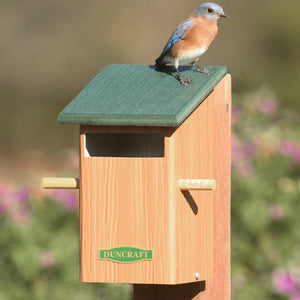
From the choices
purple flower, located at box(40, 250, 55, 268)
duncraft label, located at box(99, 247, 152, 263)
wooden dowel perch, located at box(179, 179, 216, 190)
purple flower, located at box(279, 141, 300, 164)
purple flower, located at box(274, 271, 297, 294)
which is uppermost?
purple flower, located at box(279, 141, 300, 164)

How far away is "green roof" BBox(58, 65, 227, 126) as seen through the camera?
13.0 ft

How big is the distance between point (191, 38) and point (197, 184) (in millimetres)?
898

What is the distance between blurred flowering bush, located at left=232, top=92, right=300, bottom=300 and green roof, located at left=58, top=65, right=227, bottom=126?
255 cm

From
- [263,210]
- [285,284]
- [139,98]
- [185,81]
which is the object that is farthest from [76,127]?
[139,98]

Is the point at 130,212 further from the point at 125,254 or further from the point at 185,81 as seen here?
the point at 185,81

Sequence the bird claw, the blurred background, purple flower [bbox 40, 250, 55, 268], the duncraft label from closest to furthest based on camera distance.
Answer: the duncraft label < the bird claw < purple flower [bbox 40, 250, 55, 268] < the blurred background

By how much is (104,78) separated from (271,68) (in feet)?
30.1

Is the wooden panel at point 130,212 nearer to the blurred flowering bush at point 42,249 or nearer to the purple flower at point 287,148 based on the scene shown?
the blurred flowering bush at point 42,249

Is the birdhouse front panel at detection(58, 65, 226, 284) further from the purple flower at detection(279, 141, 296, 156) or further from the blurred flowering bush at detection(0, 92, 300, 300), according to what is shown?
the purple flower at detection(279, 141, 296, 156)

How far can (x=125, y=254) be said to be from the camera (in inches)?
160

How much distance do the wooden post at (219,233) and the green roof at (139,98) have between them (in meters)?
0.16

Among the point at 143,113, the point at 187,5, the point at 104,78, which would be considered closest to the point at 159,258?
the point at 143,113

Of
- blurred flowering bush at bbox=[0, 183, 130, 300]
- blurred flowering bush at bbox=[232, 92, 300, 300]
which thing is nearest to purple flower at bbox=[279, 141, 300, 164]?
blurred flowering bush at bbox=[232, 92, 300, 300]

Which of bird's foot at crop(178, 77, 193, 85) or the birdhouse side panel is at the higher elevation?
bird's foot at crop(178, 77, 193, 85)
